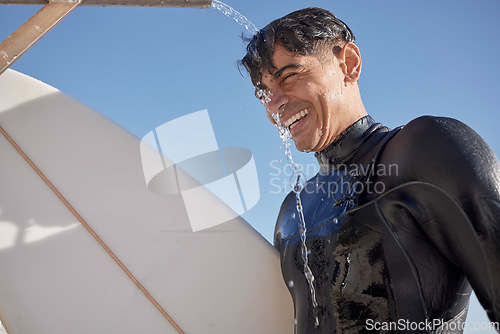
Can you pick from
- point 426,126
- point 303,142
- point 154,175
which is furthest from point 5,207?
point 426,126

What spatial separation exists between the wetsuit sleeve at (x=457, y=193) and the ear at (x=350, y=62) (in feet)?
1.25

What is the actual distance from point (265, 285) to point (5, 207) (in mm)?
1049

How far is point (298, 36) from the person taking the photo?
137 cm

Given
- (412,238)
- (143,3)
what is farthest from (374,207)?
(143,3)

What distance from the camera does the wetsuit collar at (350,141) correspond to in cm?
133

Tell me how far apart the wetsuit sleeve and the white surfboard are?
0.77m

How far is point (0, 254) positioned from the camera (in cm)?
161

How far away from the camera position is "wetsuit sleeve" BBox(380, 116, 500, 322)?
0.88 metres

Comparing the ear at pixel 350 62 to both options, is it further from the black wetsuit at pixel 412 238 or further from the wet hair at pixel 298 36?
the black wetsuit at pixel 412 238

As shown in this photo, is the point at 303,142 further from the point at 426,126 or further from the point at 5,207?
the point at 5,207

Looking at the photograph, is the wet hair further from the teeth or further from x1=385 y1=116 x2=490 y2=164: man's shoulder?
x1=385 y1=116 x2=490 y2=164: man's shoulder

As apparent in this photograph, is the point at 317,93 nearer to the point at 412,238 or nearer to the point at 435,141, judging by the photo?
the point at 435,141

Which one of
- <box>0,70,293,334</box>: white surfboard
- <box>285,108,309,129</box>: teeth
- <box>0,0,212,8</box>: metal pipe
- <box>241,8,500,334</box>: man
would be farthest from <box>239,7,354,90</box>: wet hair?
<box>0,70,293,334</box>: white surfboard

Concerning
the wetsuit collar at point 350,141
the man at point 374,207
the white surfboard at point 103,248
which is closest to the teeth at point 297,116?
the man at point 374,207
